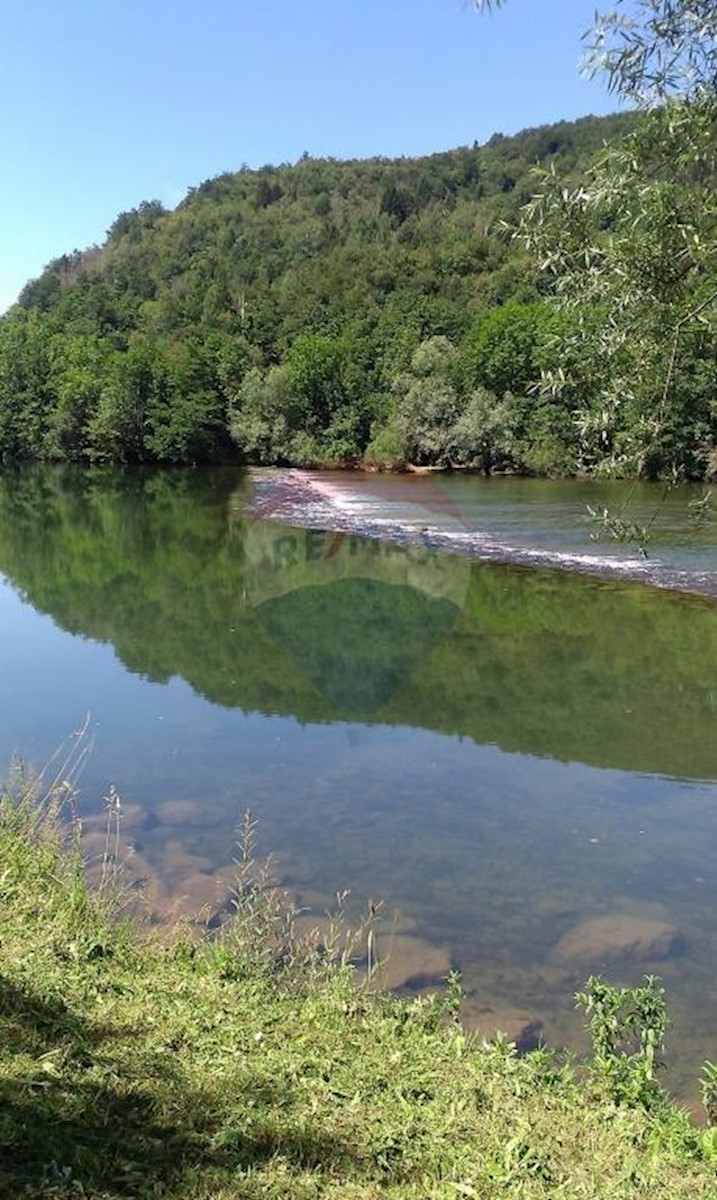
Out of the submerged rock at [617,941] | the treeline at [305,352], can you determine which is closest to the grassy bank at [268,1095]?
the submerged rock at [617,941]

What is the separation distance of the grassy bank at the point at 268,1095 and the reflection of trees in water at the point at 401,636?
6927mm

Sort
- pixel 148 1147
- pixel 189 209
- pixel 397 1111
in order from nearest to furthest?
pixel 148 1147 → pixel 397 1111 → pixel 189 209

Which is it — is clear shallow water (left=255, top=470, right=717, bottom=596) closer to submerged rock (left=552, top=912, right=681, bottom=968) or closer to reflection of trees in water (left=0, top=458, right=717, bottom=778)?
reflection of trees in water (left=0, top=458, right=717, bottom=778)

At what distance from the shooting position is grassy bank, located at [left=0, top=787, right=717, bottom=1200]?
3566mm

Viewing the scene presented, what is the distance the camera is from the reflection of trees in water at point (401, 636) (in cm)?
1334

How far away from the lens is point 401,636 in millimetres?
18469

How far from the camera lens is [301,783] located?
10711 mm

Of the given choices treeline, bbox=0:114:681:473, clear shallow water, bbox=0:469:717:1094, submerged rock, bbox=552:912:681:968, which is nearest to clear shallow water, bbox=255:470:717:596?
clear shallow water, bbox=0:469:717:1094

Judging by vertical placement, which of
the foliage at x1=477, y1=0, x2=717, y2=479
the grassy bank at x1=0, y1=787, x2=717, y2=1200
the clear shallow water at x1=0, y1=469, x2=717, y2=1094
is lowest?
the clear shallow water at x1=0, y1=469, x2=717, y2=1094

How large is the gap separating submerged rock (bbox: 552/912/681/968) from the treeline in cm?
2921

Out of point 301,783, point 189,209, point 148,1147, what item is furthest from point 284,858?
point 189,209

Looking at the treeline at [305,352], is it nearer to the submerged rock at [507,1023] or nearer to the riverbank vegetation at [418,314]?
the riverbank vegetation at [418,314]

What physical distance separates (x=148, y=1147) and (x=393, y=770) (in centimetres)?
768

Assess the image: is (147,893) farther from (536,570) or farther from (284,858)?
(536,570)
